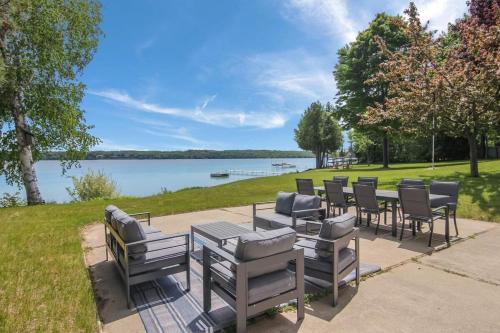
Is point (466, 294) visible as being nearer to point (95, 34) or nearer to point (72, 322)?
point (72, 322)

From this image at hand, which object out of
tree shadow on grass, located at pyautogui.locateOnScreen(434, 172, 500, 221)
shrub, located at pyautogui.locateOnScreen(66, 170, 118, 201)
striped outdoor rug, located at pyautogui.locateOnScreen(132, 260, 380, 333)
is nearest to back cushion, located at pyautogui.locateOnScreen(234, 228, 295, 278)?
striped outdoor rug, located at pyautogui.locateOnScreen(132, 260, 380, 333)

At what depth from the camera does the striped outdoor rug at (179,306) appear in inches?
108

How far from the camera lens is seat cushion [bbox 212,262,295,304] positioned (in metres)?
2.59

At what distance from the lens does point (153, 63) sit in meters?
22.3

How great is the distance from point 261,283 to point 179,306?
3.51ft

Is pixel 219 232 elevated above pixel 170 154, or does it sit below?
below

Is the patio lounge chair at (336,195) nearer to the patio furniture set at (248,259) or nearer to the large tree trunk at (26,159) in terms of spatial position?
the patio furniture set at (248,259)

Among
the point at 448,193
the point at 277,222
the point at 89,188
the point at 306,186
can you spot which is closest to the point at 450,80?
the point at 448,193

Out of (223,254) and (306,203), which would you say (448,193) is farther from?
(223,254)

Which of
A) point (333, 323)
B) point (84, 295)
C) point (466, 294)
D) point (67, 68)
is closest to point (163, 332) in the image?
point (84, 295)

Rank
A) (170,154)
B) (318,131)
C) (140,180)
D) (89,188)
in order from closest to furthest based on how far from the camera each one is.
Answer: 1. (89,188)
2. (318,131)
3. (140,180)
4. (170,154)

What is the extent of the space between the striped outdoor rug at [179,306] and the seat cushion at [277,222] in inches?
50.4

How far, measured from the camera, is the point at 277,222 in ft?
17.0

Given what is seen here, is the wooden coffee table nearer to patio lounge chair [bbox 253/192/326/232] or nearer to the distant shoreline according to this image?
patio lounge chair [bbox 253/192/326/232]
